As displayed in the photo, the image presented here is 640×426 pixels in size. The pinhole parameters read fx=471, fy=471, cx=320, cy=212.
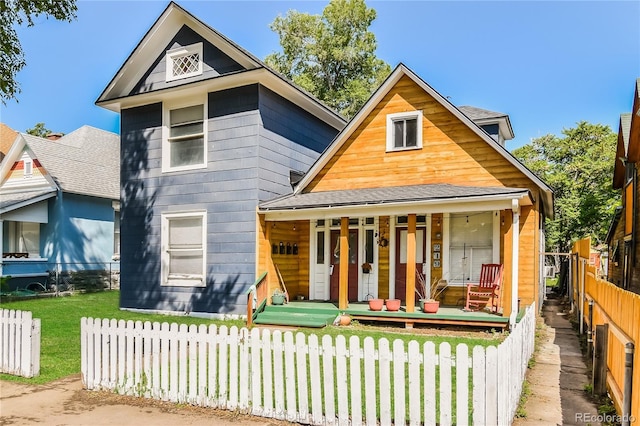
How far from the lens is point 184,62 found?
13570mm

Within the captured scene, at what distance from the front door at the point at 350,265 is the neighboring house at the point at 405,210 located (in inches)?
1.2

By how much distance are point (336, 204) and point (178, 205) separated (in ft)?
15.7

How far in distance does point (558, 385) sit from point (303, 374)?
3916 millimetres

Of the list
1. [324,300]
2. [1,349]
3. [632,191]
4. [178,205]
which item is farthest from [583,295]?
[1,349]

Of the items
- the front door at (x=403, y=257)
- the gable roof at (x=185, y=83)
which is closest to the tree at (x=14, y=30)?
the gable roof at (x=185, y=83)

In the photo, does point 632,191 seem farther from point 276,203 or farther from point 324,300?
point 276,203

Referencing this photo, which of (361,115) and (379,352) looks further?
(361,115)

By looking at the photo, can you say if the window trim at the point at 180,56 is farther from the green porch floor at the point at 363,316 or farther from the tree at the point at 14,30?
the green porch floor at the point at 363,316

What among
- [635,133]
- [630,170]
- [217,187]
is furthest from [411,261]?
[630,170]

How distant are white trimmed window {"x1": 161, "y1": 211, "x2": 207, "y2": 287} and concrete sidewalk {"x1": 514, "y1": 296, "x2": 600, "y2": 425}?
860 centimetres

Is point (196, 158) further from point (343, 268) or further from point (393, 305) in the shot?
point (393, 305)

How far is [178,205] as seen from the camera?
44.0ft

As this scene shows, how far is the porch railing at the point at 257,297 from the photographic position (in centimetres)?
1136

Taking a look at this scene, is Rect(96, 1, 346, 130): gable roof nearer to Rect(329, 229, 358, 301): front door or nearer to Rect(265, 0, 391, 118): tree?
Rect(329, 229, 358, 301): front door
